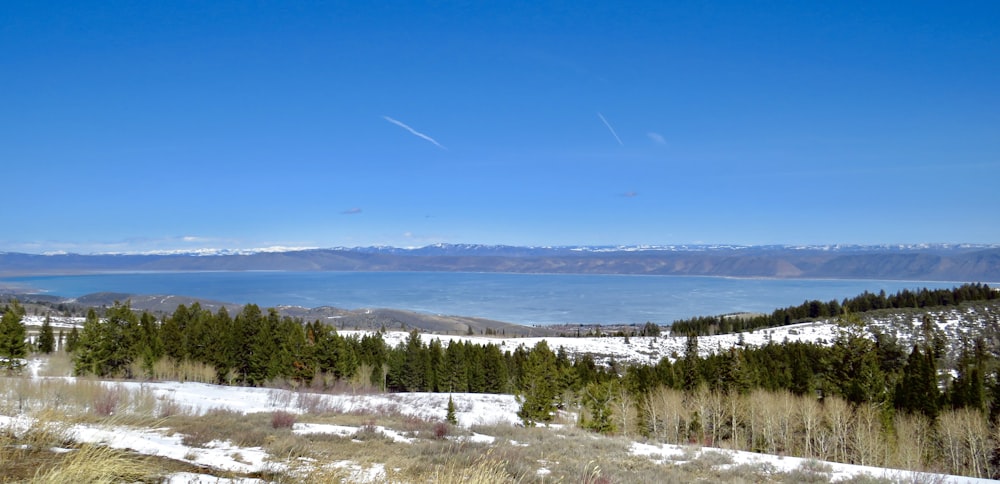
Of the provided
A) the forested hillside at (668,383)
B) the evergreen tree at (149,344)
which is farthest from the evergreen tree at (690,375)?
the evergreen tree at (149,344)

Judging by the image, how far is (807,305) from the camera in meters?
163

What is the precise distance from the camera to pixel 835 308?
520 feet

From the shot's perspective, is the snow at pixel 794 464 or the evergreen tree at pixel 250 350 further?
the evergreen tree at pixel 250 350

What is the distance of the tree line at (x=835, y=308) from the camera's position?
145m

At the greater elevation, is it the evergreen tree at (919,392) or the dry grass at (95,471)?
the dry grass at (95,471)

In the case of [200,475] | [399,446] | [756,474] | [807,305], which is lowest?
[807,305]

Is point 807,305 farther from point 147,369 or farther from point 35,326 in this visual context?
point 35,326

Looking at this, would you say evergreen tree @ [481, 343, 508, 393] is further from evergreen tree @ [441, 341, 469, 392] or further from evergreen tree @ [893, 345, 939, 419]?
evergreen tree @ [893, 345, 939, 419]

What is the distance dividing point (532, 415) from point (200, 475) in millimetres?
37481

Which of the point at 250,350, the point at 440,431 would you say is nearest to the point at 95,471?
the point at 440,431

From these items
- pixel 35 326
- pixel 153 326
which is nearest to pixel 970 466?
pixel 153 326

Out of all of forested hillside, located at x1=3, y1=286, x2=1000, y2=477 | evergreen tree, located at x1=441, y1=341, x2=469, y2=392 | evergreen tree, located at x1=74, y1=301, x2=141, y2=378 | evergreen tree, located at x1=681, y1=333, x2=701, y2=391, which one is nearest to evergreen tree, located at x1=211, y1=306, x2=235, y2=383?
forested hillside, located at x1=3, y1=286, x2=1000, y2=477

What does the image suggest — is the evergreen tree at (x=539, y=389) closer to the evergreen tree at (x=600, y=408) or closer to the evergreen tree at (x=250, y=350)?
the evergreen tree at (x=600, y=408)

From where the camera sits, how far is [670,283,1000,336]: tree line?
476ft
